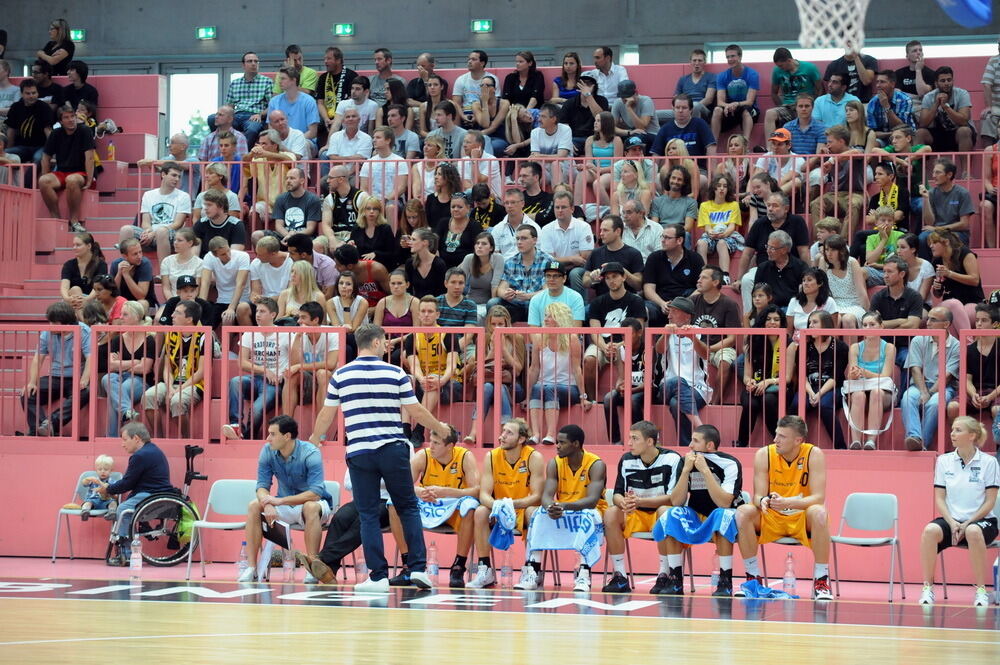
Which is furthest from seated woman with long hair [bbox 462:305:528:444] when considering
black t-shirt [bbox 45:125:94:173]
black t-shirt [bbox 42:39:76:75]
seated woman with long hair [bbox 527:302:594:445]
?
black t-shirt [bbox 42:39:76:75]

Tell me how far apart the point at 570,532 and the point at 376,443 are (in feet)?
6.33

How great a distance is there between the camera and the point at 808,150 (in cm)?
1630

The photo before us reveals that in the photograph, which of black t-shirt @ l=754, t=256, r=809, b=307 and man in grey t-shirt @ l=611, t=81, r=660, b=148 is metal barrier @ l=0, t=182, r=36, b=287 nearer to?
man in grey t-shirt @ l=611, t=81, r=660, b=148

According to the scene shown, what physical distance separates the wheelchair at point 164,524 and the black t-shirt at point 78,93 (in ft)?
27.7

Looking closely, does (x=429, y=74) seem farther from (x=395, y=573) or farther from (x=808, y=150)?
(x=395, y=573)

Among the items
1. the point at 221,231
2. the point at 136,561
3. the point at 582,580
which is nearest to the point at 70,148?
the point at 221,231

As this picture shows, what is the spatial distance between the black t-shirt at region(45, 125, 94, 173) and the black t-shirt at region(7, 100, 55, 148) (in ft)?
2.04

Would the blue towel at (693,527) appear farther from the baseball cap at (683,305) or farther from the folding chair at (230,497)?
the folding chair at (230,497)

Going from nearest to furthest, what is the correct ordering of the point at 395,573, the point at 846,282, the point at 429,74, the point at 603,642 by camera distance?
the point at 603,642 < the point at 395,573 < the point at 846,282 < the point at 429,74

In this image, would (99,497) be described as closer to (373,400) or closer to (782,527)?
(373,400)

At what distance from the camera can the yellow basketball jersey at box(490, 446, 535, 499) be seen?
11531mm

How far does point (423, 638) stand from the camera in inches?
317

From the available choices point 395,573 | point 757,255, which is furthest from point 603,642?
point 757,255

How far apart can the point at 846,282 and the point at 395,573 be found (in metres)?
5.10
